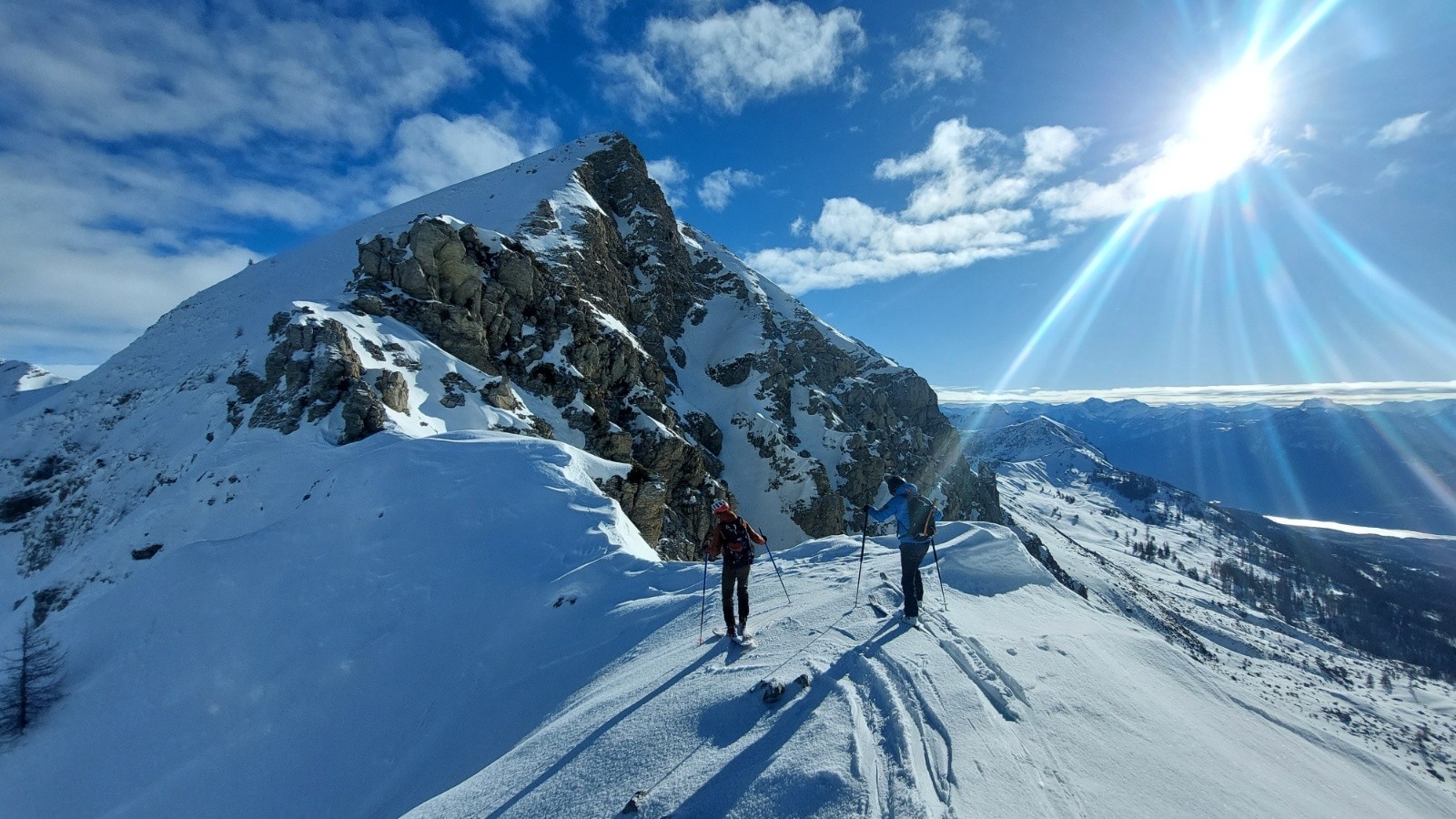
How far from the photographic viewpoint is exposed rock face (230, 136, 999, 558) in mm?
27906

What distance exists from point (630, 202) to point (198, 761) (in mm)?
76887

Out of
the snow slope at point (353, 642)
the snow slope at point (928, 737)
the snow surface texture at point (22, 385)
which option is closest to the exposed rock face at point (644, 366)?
the snow slope at point (353, 642)

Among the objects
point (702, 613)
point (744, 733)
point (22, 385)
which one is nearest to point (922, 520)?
point (702, 613)

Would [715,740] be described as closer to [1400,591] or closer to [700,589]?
[700,589]

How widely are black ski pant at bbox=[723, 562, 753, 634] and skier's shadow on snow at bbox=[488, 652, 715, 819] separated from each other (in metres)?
0.71

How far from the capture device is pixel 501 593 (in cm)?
1252

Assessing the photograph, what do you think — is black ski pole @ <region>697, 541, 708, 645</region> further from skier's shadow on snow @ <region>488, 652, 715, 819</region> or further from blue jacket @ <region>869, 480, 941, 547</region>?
blue jacket @ <region>869, 480, 941, 547</region>

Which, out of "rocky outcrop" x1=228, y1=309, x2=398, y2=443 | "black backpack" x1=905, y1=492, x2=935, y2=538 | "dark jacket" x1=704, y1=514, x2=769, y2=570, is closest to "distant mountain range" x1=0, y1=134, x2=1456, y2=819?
"rocky outcrop" x1=228, y1=309, x2=398, y2=443

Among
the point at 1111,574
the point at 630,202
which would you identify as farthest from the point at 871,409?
the point at 1111,574

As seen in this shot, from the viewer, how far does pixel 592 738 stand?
232 inches

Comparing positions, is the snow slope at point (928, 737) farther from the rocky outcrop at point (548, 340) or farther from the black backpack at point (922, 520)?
the rocky outcrop at point (548, 340)

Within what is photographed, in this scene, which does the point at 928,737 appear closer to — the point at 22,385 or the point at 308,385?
the point at 308,385

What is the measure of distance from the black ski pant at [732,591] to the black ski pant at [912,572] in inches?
98.0

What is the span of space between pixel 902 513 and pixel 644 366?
148 ft
